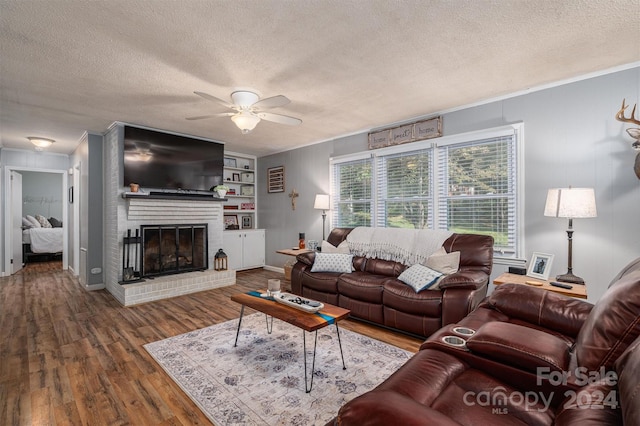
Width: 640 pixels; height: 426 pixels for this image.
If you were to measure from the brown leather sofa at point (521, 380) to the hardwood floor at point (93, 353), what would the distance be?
4.49ft

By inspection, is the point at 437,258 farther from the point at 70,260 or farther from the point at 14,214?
the point at 14,214

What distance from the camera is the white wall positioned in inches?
102

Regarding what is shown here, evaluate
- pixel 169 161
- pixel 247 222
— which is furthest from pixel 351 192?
pixel 169 161

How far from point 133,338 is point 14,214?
5098mm

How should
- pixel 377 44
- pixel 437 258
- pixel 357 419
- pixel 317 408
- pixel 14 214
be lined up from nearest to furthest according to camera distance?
pixel 357 419
pixel 317 408
pixel 377 44
pixel 437 258
pixel 14 214

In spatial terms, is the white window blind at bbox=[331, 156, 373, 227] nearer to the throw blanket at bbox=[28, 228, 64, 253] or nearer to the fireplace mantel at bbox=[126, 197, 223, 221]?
the fireplace mantel at bbox=[126, 197, 223, 221]

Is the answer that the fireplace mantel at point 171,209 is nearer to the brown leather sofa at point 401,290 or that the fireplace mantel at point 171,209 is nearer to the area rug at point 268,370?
the brown leather sofa at point 401,290

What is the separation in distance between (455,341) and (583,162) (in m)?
2.49

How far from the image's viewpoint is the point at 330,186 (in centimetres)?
512

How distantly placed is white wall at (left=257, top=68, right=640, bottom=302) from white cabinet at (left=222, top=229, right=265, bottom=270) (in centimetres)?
437

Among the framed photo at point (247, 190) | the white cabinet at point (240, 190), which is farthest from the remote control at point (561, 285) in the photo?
the framed photo at point (247, 190)

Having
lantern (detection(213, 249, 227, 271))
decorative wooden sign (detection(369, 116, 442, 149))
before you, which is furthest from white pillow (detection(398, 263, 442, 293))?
lantern (detection(213, 249, 227, 271))

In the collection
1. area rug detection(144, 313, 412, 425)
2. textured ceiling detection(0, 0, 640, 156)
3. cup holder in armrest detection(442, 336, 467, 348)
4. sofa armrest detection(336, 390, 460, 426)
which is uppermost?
textured ceiling detection(0, 0, 640, 156)

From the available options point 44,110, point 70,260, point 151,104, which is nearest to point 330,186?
point 151,104
